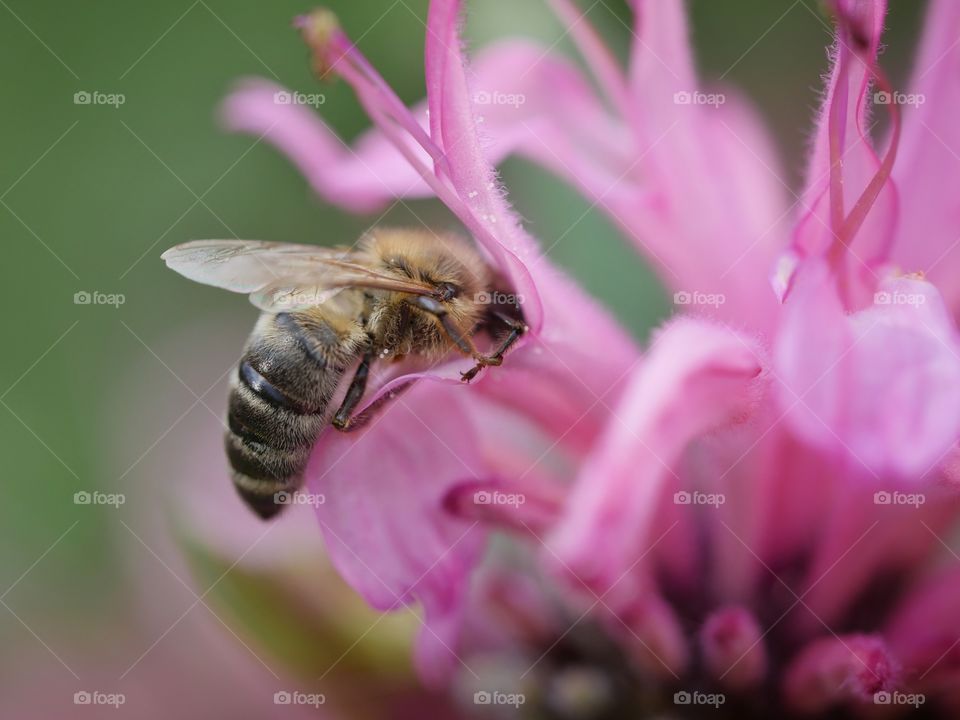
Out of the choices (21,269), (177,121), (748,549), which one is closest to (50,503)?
(21,269)

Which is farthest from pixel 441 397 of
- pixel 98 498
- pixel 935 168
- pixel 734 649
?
pixel 98 498

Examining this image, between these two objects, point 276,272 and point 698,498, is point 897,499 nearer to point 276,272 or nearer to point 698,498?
point 698,498

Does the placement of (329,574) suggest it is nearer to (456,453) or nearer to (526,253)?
(456,453)

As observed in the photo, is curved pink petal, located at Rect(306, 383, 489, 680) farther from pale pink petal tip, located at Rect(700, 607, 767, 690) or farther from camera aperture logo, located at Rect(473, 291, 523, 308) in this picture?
pale pink petal tip, located at Rect(700, 607, 767, 690)

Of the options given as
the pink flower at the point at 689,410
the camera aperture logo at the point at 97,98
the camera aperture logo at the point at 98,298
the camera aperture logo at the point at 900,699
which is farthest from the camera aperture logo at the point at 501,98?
the camera aperture logo at the point at 97,98

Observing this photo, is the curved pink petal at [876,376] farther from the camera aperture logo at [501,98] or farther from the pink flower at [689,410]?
the camera aperture logo at [501,98]
